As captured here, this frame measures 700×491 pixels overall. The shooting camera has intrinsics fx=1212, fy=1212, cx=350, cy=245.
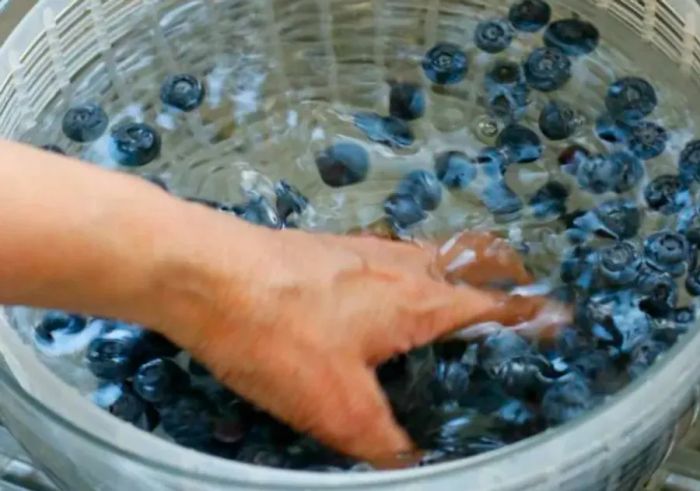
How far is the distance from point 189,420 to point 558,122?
0.32m

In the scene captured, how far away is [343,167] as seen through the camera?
32.7 inches

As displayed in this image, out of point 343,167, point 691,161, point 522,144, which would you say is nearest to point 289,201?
point 343,167

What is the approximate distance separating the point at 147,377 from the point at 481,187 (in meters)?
0.26

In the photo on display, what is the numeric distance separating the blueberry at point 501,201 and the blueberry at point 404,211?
5cm

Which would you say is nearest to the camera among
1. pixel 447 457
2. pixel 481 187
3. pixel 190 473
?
pixel 190 473

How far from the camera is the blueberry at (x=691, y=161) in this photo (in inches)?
29.2

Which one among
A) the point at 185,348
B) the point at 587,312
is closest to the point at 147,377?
the point at 185,348

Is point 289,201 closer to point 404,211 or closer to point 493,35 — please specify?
point 404,211

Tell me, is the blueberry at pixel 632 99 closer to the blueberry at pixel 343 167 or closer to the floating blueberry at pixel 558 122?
the floating blueberry at pixel 558 122

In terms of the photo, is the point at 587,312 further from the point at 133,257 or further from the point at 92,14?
the point at 92,14

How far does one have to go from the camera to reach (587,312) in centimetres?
69

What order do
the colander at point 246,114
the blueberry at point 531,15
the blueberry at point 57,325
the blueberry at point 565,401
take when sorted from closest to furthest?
the colander at point 246,114 < the blueberry at point 565,401 < the blueberry at point 57,325 < the blueberry at point 531,15

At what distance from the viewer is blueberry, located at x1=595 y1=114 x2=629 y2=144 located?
787 millimetres

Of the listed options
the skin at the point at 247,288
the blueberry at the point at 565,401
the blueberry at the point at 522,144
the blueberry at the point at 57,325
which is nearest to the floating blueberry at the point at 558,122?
the blueberry at the point at 522,144
